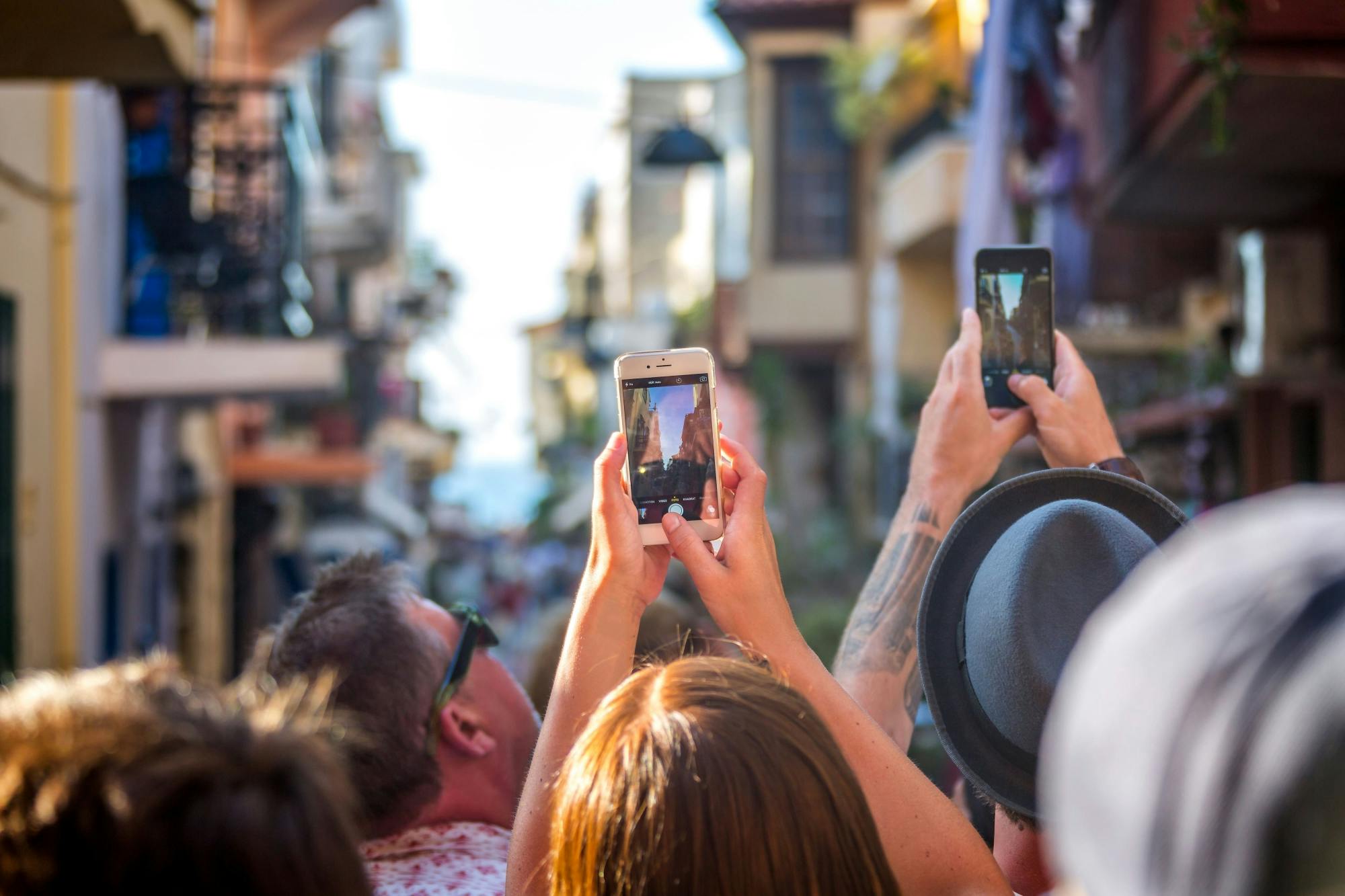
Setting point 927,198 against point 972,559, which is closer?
point 972,559

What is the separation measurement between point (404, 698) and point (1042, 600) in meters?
1.17

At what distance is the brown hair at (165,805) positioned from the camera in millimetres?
1136

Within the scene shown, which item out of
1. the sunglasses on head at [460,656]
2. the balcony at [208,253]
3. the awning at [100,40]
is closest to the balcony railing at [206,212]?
the balcony at [208,253]

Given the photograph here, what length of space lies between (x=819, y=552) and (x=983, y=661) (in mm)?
15018

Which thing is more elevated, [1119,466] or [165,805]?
[1119,466]

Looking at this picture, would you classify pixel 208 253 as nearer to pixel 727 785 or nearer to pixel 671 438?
pixel 671 438

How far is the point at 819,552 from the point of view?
1675 centimetres

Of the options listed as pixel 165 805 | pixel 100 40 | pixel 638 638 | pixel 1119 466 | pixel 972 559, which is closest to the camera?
pixel 165 805

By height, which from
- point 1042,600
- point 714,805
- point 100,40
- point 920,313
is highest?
point 100,40

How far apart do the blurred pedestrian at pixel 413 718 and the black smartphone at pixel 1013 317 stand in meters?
1.07

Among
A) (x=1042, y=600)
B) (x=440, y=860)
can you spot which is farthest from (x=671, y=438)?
(x=440, y=860)

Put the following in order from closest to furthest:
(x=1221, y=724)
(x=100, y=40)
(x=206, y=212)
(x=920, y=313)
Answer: (x=1221, y=724) → (x=100, y=40) → (x=206, y=212) → (x=920, y=313)

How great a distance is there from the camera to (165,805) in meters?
1.16

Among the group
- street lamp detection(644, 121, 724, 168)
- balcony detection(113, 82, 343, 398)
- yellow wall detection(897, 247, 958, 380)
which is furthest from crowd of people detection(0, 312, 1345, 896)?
yellow wall detection(897, 247, 958, 380)
